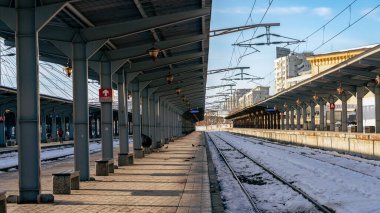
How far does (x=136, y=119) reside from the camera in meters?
26.3

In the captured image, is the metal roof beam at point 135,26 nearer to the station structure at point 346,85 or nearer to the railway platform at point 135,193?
the railway platform at point 135,193

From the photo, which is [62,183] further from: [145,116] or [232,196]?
[145,116]

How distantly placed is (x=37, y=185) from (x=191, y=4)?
24.9 feet

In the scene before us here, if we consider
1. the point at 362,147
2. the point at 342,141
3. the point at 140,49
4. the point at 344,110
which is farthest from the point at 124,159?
the point at 344,110

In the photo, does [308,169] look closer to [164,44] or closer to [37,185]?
[164,44]

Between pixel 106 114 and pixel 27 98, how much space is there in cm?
733

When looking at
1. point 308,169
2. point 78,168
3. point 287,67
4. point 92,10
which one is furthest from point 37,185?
point 287,67

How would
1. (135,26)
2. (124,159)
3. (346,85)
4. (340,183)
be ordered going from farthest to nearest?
(346,85)
(124,159)
(340,183)
(135,26)

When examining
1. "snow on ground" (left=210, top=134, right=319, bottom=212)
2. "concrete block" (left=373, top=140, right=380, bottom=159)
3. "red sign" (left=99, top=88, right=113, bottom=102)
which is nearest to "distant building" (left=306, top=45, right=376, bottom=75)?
"concrete block" (left=373, top=140, right=380, bottom=159)

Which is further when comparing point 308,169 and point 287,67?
point 287,67

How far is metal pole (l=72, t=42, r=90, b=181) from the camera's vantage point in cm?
1488

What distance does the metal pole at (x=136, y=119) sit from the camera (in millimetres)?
26448

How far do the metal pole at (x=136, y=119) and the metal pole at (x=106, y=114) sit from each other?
747 cm

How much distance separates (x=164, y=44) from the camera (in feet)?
65.8
